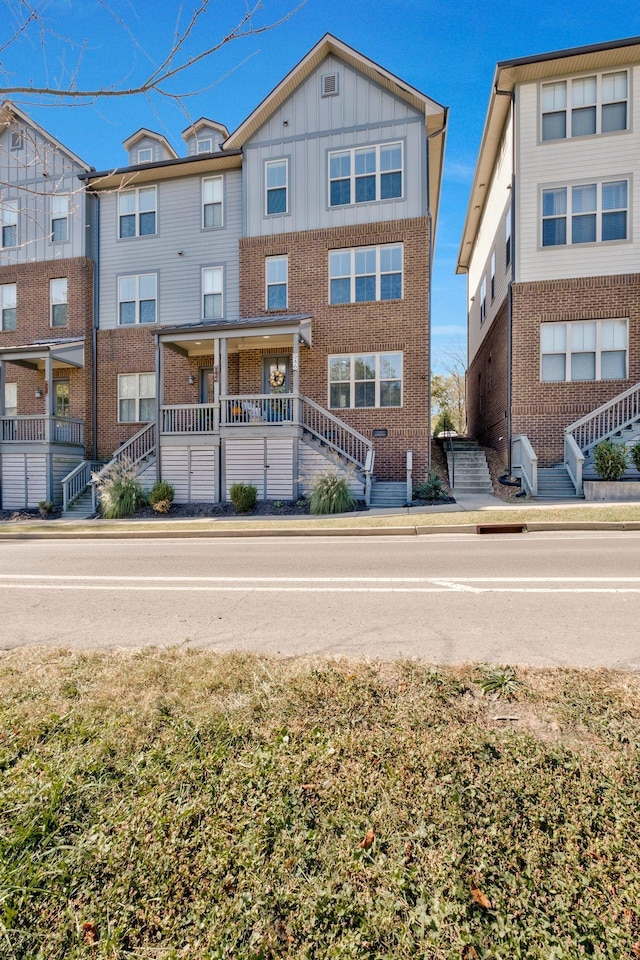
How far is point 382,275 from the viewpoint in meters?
16.3

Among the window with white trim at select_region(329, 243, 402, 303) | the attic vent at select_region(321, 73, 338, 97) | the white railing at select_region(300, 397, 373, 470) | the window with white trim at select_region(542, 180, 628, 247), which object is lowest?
the white railing at select_region(300, 397, 373, 470)

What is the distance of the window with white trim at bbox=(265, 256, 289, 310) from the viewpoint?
1725 cm

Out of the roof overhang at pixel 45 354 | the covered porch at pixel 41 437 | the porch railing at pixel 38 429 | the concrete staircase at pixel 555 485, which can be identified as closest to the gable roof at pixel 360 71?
the roof overhang at pixel 45 354

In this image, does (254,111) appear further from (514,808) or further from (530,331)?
(514,808)

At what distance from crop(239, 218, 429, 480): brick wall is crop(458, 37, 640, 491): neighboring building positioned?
9.70 ft

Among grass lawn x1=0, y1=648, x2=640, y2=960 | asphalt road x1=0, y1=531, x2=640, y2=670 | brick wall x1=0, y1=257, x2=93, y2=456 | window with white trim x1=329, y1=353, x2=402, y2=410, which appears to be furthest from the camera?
brick wall x1=0, y1=257, x2=93, y2=456

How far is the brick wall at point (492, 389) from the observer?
17.2 meters

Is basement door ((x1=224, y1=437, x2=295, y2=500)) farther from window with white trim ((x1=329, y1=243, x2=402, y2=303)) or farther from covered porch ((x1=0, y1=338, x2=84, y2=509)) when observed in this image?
covered porch ((x1=0, y1=338, x2=84, y2=509))

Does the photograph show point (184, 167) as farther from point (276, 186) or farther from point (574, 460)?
point (574, 460)

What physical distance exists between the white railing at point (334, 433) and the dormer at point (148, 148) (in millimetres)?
12661

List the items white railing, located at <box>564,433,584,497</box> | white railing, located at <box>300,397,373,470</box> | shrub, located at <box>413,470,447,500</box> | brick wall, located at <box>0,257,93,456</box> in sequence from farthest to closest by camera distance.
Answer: brick wall, located at <box>0,257,93,456</box>
white railing, located at <box>300,397,373,470</box>
shrub, located at <box>413,470,447,500</box>
white railing, located at <box>564,433,584,497</box>

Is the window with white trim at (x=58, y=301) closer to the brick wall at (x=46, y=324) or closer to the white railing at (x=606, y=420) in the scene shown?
the brick wall at (x=46, y=324)

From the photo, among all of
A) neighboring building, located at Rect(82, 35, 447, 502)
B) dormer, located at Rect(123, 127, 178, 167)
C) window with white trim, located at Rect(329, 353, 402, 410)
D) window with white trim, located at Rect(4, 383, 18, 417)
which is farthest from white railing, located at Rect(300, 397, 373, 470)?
dormer, located at Rect(123, 127, 178, 167)

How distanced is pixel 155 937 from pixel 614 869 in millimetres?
1663
